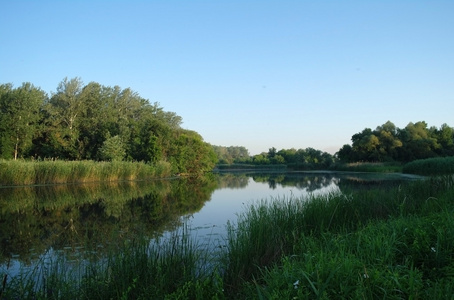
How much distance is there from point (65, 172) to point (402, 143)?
155ft

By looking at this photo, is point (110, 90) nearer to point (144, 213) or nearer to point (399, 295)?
point (144, 213)

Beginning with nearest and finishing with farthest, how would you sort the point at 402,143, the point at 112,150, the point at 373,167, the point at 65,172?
the point at 65,172
the point at 112,150
the point at 373,167
the point at 402,143

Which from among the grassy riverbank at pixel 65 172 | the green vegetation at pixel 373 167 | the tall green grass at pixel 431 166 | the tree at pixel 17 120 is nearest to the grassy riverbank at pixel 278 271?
the grassy riverbank at pixel 65 172

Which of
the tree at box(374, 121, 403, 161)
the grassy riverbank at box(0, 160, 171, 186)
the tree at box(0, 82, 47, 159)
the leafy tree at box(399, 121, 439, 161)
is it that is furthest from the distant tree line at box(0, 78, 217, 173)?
the leafy tree at box(399, 121, 439, 161)

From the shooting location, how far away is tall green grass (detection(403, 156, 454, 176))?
89.9 feet

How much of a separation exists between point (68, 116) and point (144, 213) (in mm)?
34616

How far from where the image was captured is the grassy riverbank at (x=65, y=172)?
21.0 meters

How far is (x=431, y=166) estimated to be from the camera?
31016mm

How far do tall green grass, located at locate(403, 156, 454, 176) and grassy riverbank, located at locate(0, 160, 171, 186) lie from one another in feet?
82.0

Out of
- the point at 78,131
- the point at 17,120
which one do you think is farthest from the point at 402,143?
the point at 17,120

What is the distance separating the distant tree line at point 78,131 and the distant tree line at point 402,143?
27391 millimetres

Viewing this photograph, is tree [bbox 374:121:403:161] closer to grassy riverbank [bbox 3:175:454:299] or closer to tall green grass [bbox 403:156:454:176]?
tall green grass [bbox 403:156:454:176]

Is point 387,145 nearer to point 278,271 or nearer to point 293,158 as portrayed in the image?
point 293,158

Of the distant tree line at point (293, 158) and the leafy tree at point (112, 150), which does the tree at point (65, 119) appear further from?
the distant tree line at point (293, 158)
